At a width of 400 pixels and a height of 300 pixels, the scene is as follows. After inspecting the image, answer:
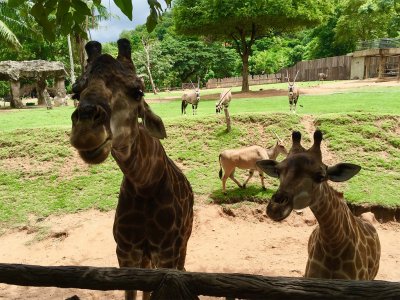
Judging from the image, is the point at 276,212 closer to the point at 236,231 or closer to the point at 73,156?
the point at 236,231

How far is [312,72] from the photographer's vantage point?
4700cm

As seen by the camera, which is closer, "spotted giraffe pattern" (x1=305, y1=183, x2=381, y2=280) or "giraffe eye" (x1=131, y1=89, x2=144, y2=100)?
"giraffe eye" (x1=131, y1=89, x2=144, y2=100)

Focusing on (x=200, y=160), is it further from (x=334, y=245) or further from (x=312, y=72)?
(x=312, y=72)

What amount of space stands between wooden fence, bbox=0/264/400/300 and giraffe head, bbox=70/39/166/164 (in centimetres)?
75

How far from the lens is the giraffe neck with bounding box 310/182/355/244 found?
410 centimetres

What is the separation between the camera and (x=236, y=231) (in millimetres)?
9227

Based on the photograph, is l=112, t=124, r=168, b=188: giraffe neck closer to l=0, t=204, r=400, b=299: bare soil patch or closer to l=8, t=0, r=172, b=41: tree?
l=8, t=0, r=172, b=41: tree

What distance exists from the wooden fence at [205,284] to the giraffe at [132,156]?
746mm

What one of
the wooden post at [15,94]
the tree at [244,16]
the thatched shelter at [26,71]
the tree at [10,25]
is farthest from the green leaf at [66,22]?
the wooden post at [15,94]

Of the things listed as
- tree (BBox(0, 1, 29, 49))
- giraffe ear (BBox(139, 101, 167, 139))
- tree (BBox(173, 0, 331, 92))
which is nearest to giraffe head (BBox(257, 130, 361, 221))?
giraffe ear (BBox(139, 101, 167, 139))

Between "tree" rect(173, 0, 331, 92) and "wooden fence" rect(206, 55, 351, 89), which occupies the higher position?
"tree" rect(173, 0, 331, 92)

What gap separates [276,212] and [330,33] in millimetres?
54558

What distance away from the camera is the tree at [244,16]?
26.2 m

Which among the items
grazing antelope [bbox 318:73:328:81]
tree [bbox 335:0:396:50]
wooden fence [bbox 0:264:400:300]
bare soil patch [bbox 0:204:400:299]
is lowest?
bare soil patch [bbox 0:204:400:299]
